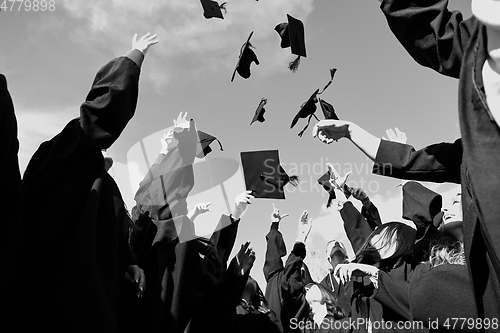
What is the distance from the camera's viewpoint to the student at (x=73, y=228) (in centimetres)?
215

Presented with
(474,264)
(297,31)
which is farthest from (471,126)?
(297,31)

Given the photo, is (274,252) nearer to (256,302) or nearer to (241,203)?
(256,302)

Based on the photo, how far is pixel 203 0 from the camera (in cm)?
509

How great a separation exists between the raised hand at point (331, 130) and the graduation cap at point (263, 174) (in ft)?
9.53

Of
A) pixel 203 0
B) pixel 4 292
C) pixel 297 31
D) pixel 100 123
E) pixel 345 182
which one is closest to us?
pixel 4 292

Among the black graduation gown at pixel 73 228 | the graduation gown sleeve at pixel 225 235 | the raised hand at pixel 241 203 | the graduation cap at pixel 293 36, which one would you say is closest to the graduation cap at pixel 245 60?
the graduation cap at pixel 293 36

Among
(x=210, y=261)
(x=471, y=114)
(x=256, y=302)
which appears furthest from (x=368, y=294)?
(x=471, y=114)

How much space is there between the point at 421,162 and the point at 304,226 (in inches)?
231

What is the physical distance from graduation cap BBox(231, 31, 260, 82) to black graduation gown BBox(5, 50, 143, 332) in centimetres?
249

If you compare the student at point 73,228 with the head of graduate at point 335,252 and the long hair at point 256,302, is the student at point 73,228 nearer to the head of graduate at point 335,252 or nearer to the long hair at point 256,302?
the long hair at point 256,302

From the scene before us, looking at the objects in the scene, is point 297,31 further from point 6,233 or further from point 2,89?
point 6,233

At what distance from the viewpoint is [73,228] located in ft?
7.61

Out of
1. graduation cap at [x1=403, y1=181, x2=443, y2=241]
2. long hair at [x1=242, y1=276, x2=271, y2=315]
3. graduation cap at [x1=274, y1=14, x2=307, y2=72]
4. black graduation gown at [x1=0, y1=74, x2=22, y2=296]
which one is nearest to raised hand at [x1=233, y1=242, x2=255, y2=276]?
long hair at [x1=242, y1=276, x2=271, y2=315]

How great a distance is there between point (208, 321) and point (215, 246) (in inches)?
31.8
